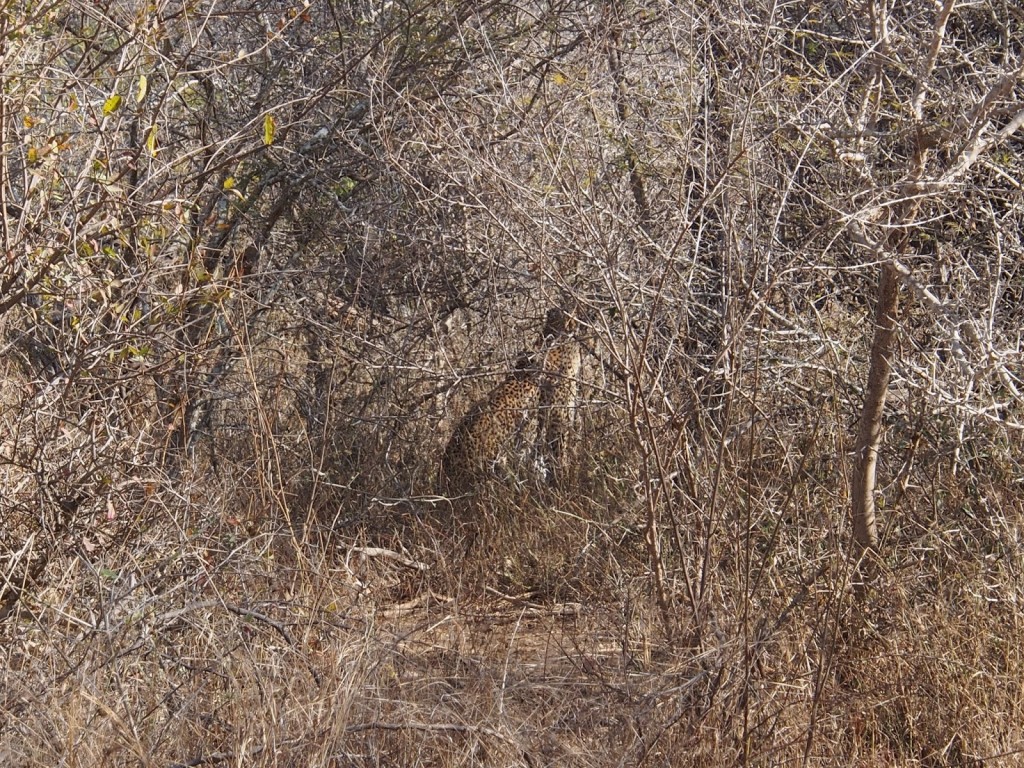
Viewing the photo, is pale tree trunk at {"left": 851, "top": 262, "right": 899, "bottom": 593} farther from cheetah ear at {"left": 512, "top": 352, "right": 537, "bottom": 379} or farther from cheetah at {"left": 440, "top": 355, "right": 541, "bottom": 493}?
cheetah at {"left": 440, "top": 355, "right": 541, "bottom": 493}

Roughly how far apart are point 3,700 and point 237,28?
3.87m

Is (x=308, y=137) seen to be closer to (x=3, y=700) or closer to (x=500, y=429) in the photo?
(x=500, y=429)

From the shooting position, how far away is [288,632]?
387cm

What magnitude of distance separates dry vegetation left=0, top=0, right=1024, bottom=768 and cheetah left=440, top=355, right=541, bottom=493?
0.17 metres

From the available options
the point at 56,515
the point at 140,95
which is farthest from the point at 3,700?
the point at 140,95

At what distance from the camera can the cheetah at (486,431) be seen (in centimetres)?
612

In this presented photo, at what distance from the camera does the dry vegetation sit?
3305 mm

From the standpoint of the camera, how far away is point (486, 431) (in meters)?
6.25

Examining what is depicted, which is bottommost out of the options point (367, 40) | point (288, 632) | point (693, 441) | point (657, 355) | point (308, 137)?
point (288, 632)

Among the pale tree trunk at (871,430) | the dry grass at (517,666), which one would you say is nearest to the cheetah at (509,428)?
the dry grass at (517,666)

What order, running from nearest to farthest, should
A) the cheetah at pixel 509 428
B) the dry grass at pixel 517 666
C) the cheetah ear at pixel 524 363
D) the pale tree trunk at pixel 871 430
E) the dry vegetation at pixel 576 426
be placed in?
the dry grass at pixel 517 666 → the dry vegetation at pixel 576 426 → the pale tree trunk at pixel 871 430 → the cheetah ear at pixel 524 363 → the cheetah at pixel 509 428

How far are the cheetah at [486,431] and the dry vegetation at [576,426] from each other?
0.17m

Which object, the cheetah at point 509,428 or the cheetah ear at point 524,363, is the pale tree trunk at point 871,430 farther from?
the cheetah at point 509,428

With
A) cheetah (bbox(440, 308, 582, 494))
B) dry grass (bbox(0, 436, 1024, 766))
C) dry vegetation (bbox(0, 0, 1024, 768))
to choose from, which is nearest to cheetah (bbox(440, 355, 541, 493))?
cheetah (bbox(440, 308, 582, 494))
